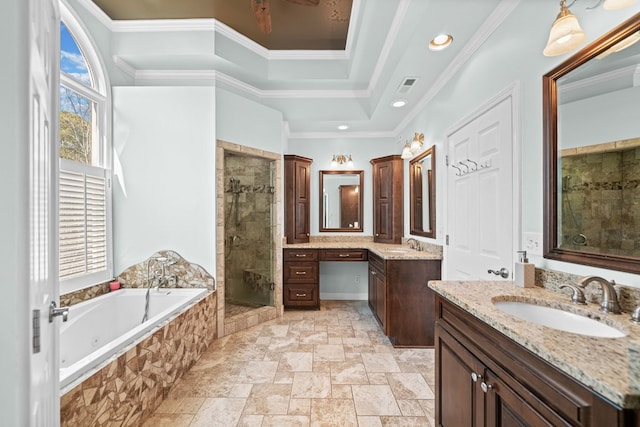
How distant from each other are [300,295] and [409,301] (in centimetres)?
149

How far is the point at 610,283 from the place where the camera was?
3.49 ft

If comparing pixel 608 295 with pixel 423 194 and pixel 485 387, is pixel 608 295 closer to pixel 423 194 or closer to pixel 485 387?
pixel 485 387

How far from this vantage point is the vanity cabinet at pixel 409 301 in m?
2.72

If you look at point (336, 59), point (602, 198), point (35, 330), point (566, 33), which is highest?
point (336, 59)

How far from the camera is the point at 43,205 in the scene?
0.93m

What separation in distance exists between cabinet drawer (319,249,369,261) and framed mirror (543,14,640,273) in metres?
2.32

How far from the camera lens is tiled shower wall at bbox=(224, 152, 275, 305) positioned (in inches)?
135

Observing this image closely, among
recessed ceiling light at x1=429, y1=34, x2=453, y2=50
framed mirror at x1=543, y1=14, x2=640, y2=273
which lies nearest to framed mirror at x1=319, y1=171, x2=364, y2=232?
recessed ceiling light at x1=429, y1=34, x2=453, y2=50

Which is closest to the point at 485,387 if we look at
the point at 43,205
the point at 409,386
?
the point at 409,386

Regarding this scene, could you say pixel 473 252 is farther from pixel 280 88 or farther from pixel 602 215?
pixel 280 88

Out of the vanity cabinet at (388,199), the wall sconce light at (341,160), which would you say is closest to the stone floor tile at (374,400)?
the vanity cabinet at (388,199)

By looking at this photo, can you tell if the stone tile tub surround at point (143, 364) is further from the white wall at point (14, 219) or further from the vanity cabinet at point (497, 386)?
the vanity cabinet at point (497, 386)

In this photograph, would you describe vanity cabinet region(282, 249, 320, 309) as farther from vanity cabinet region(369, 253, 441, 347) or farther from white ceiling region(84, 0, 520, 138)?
white ceiling region(84, 0, 520, 138)

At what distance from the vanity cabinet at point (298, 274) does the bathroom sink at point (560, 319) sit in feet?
8.38
